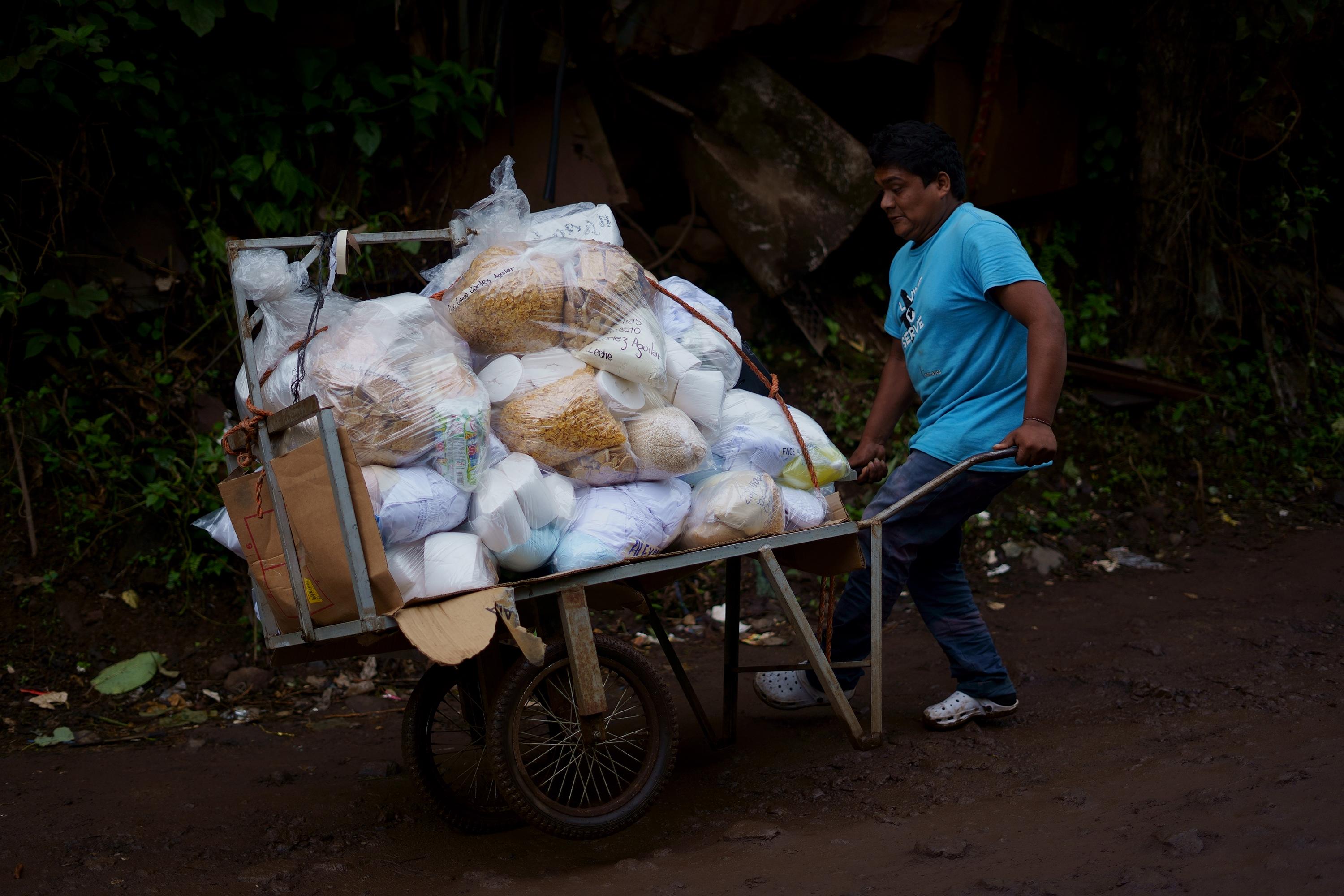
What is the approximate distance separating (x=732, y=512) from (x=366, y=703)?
222 centimetres

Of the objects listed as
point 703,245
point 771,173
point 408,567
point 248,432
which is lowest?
point 408,567

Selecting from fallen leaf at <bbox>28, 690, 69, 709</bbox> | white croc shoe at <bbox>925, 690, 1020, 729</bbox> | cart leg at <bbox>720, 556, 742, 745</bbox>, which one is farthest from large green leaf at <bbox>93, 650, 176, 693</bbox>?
white croc shoe at <bbox>925, 690, 1020, 729</bbox>

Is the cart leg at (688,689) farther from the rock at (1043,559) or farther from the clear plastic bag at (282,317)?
the rock at (1043,559)

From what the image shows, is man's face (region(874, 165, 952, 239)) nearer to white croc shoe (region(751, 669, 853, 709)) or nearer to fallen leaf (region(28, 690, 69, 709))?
white croc shoe (region(751, 669, 853, 709))

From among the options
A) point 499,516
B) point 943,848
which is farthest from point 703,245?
point 943,848

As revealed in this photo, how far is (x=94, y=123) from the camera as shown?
4.38 metres

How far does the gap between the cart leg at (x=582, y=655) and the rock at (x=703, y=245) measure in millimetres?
3685

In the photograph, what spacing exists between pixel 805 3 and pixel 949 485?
3387mm

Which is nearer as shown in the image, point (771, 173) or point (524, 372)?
point (524, 372)

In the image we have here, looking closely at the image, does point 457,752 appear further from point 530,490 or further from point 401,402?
point 401,402

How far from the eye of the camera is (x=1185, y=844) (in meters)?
2.12

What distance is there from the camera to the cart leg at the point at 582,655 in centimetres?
230

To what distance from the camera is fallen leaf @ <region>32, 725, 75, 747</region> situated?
11.6 ft

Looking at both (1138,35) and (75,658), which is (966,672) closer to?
(75,658)
